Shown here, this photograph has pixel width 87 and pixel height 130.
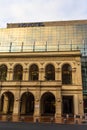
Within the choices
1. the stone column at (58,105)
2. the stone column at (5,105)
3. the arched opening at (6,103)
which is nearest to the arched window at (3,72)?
the arched opening at (6,103)

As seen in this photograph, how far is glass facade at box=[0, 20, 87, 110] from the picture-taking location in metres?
68.1

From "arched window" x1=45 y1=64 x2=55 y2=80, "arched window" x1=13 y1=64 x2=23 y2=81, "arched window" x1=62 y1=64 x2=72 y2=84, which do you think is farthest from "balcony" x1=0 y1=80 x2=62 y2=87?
"arched window" x1=45 y1=64 x2=55 y2=80

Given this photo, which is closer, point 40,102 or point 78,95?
point 40,102

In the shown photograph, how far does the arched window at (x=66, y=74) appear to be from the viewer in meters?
56.0

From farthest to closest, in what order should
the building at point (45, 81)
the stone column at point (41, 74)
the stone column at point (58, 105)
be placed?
the stone column at point (41, 74) < the building at point (45, 81) < the stone column at point (58, 105)

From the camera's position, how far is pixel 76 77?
54469 millimetres

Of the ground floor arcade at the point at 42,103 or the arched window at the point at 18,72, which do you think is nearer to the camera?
the ground floor arcade at the point at 42,103

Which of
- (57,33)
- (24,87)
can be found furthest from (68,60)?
(57,33)

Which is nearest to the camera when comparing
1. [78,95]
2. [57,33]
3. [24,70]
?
[78,95]

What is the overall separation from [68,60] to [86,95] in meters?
10.5

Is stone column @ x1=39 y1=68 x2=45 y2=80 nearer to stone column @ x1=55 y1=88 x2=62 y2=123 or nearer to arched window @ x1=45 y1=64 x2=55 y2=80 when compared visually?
arched window @ x1=45 y1=64 x2=55 y2=80

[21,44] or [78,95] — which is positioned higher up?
[21,44]

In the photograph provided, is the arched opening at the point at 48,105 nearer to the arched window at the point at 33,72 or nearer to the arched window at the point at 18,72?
the arched window at the point at 33,72

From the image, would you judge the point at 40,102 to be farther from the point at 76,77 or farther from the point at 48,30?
the point at 48,30
